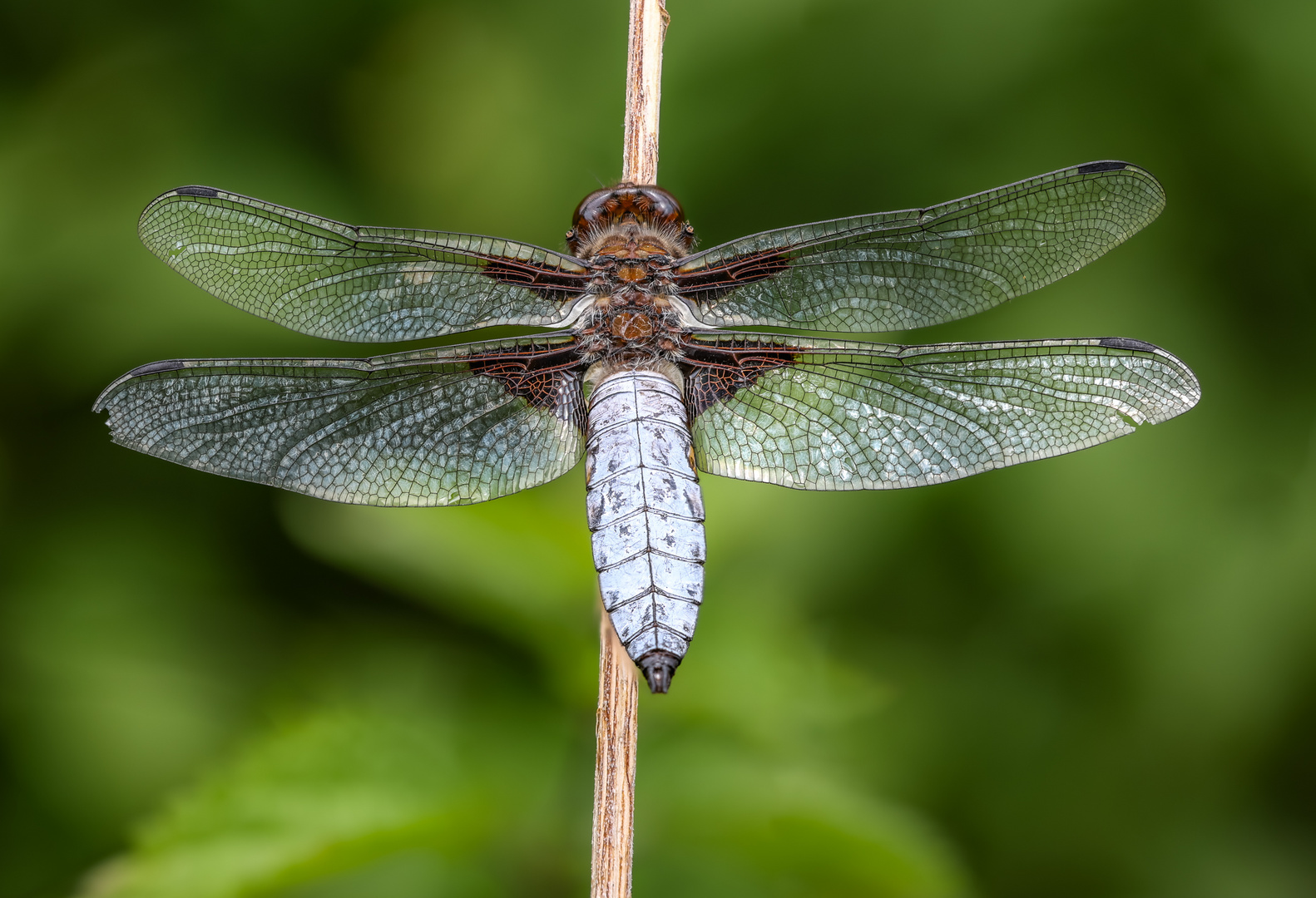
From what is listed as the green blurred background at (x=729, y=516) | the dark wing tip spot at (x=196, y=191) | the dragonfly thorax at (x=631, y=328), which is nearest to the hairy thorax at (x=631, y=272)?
the dragonfly thorax at (x=631, y=328)

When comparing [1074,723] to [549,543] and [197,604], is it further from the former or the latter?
[197,604]

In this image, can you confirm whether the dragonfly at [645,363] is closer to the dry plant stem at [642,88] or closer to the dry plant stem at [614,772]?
the dry plant stem at [642,88]

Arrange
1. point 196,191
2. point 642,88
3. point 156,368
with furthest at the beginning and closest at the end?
point 642,88
point 196,191
point 156,368

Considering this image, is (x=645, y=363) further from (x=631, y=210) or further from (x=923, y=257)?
(x=923, y=257)

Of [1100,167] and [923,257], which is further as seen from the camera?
[923,257]

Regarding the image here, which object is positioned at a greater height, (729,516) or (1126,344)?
(1126,344)

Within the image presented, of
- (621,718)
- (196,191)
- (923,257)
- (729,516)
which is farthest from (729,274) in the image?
(196,191)

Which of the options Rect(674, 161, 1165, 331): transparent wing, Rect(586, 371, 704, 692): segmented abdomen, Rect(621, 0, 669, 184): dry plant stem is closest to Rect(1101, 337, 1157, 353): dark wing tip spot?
Rect(674, 161, 1165, 331): transparent wing

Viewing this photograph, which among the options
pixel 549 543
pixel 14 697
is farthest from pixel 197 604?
pixel 549 543
